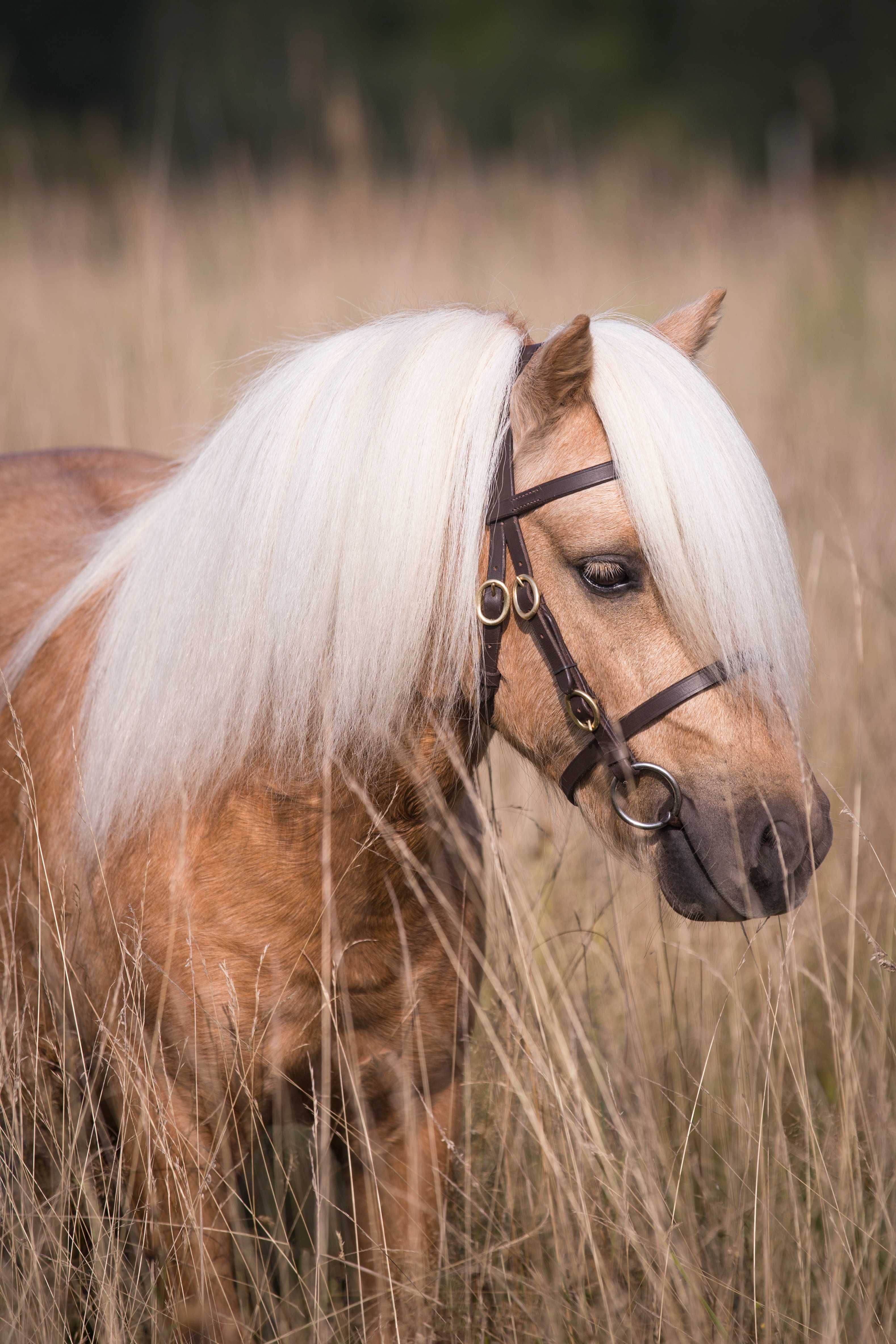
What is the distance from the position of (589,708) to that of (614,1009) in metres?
1.40

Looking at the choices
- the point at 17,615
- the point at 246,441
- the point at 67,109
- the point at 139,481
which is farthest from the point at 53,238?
the point at 67,109

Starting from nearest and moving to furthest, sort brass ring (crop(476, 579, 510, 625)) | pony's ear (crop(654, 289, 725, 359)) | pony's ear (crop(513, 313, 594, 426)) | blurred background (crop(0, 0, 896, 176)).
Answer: pony's ear (crop(513, 313, 594, 426)) → brass ring (crop(476, 579, 510, 625)) → pony's ear (crop(654, 289, 725, 359)) → blurred background (crop(0, 0, 896, 176))

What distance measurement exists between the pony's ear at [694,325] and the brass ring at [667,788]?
67 cm

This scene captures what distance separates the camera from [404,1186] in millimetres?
1814

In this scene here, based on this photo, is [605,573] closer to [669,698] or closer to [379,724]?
[669,698]

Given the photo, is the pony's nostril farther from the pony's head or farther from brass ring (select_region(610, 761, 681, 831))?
brass ring (select_region(610, 761, 681, 831))

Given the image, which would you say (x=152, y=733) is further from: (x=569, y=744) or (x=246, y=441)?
(x=569, y=744)

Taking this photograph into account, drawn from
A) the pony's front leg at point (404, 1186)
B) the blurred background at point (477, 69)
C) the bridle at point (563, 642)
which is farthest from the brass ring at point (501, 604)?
the blurred background at point (477, 69)

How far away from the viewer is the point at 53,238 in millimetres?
6348

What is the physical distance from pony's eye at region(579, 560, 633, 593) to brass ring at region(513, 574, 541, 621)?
2.7 inches

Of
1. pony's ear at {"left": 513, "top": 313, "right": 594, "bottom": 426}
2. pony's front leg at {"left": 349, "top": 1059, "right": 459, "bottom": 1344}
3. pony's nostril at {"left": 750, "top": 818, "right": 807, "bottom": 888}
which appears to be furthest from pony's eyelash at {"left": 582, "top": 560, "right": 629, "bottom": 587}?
pony's front leg at {"left": 349, "top": 1059, "right": 459, "bottom": 1344}

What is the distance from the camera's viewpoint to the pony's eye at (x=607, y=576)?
4.59 feet

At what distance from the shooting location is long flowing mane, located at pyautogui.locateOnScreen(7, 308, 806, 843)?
4.52 ft

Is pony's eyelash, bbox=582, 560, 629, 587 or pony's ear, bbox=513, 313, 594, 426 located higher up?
pony's ear, bbox=513, 313, 594, 426
